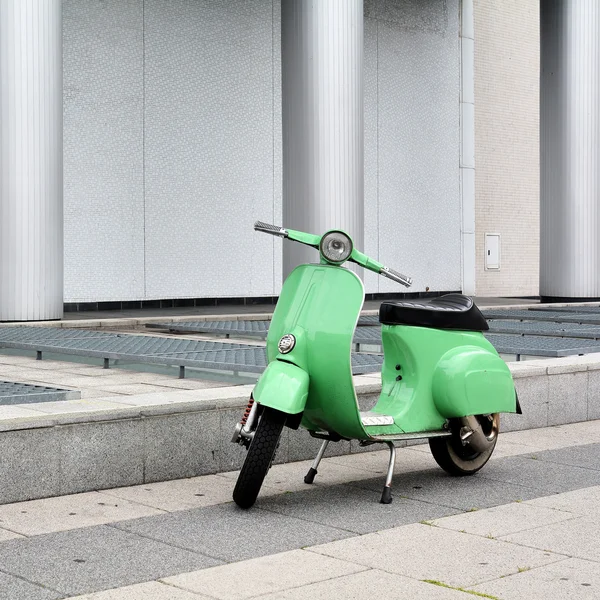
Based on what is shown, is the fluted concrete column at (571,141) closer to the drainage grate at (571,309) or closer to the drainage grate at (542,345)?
the drainage grate at (571,309)

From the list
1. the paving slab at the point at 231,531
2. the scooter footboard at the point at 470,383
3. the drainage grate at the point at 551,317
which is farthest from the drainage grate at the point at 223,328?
the paving slab at the point at 231,531

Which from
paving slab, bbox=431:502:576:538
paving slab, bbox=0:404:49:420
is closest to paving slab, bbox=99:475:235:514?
paving slab, bbox=0:404:49:420

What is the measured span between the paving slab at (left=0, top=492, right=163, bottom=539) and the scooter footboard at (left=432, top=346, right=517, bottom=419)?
1.54m

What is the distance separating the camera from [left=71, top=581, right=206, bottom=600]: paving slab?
3.33m

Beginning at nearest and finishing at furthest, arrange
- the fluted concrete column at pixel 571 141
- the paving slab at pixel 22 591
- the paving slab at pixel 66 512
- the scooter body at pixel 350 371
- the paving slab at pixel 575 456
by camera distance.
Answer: the paving slab at pixel 22 591
the paving slab at pixel 66 512
the scooter body at pixel 350 371
the paving slab at pixel 575 456
the fluted concrete column at pixel 571 141

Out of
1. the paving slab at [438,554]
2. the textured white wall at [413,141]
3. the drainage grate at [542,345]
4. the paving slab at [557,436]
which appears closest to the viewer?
the paving slab at [438,554]

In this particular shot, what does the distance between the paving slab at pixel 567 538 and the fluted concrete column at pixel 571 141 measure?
1532 cm

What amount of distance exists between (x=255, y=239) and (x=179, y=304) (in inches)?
79.6

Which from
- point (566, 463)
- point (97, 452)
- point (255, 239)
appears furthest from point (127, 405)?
point (255, 239)

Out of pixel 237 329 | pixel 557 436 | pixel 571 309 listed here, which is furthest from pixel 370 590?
pixel 571 309

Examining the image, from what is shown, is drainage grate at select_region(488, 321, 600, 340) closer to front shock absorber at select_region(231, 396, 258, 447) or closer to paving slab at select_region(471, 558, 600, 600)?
front shock absorber at select_region(231, 396, 258, 447)

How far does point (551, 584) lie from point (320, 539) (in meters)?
0.98

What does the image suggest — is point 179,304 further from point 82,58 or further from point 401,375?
point 401,375

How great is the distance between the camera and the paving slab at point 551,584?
11.3ft
